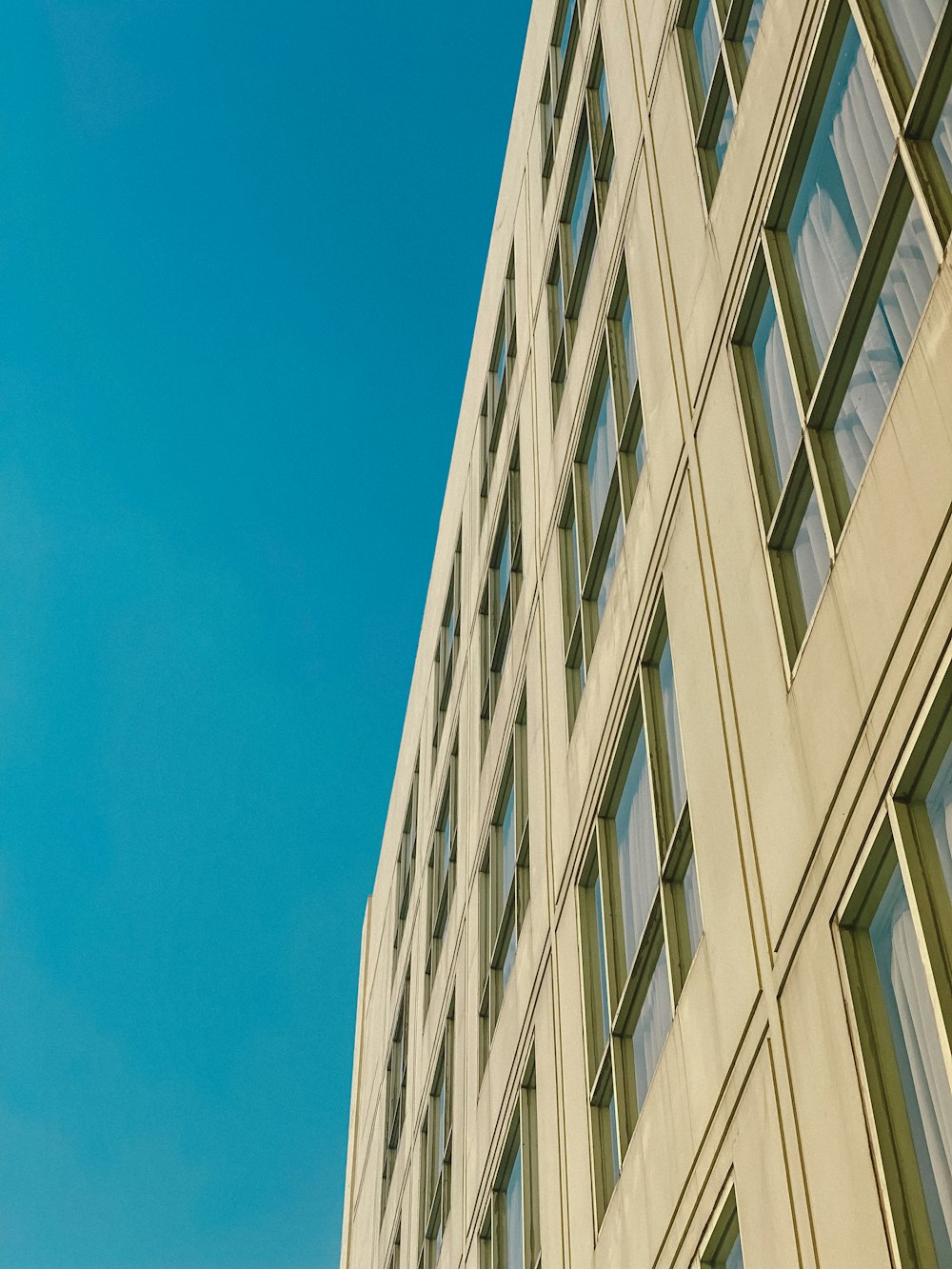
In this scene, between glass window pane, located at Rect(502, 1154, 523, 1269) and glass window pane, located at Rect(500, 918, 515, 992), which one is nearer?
glass window pane, located at Rect(502, 1154, 523, 1269)

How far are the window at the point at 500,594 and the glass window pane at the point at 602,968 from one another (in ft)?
27.4

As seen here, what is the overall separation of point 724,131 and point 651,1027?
8220 millimetres

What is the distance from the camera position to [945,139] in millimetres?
9742

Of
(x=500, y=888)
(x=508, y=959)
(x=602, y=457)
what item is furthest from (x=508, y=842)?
(x=602, y=457)

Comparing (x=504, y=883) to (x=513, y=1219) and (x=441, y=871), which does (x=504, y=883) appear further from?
(x=441, y=871)

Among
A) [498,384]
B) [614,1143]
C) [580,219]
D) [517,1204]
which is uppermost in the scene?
[498,384]

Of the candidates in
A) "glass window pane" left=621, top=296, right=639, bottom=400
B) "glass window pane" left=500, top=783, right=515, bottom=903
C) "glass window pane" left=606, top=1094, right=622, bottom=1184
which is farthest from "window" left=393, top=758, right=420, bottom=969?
"glass window pane" left=606, top=1094, right=622, bottom=1184

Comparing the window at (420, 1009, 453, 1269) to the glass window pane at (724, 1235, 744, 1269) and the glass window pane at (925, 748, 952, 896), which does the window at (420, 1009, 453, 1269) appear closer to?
the glass window pane at (724, 1235, 744, 1269)

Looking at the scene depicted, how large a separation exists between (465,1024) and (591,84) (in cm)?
1345

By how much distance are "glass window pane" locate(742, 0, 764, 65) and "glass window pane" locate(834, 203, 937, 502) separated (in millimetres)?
5039

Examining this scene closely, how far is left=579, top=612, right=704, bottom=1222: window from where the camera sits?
13.0 metres

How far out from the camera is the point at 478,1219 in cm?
1936

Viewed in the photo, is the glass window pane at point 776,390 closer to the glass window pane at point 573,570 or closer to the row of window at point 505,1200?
the row of window at point 505,1200

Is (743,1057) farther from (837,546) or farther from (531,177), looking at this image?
(531,177)
